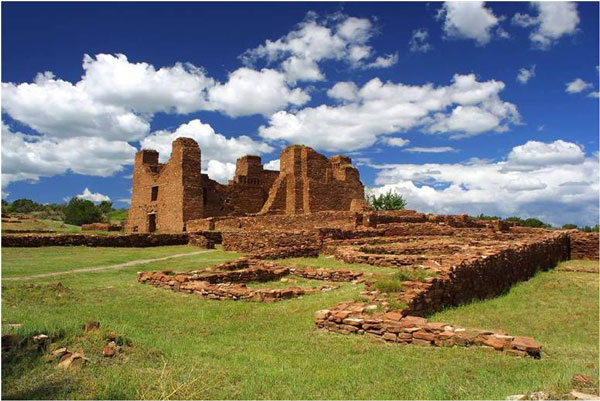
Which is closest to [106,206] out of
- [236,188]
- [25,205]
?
[25,205]

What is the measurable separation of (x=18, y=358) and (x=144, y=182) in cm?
3597

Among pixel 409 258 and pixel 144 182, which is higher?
pixel 144 182

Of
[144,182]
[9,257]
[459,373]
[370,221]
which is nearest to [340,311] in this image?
[459,373]

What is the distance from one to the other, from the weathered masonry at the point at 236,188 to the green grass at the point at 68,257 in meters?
11.6

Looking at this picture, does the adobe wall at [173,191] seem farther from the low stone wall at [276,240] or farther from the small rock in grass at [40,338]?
the small rock in grass at [40,338]

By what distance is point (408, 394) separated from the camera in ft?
17.3

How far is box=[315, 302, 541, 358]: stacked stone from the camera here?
22.3ft

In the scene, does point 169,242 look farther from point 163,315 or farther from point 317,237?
point 163,315

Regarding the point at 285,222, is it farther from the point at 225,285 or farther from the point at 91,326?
the point at 91,326

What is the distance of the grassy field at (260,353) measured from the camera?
17.2ft

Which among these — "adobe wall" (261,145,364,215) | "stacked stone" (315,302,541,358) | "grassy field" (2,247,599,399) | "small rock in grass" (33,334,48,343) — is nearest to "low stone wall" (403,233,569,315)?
"grassy field" (2,247,599,399)

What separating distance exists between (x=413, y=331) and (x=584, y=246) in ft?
66.5

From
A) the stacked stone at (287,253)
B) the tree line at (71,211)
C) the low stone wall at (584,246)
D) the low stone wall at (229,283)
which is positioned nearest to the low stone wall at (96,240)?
the stacked stone at (287,253)

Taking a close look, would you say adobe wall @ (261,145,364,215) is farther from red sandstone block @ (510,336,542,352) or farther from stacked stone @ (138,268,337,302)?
red sandstone block @ (510,336,542,352)
